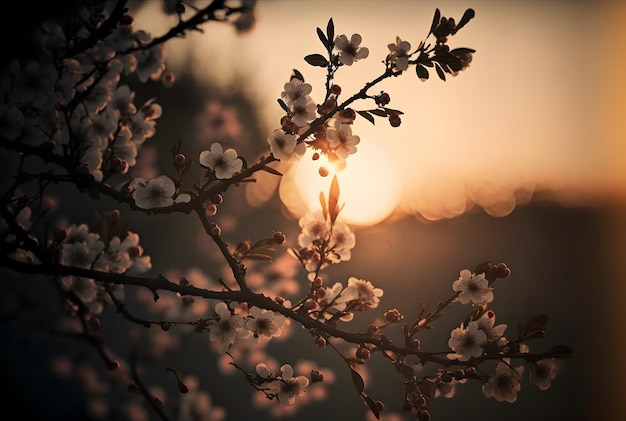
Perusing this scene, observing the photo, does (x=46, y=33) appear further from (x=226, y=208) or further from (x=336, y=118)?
(x=226, y=208)

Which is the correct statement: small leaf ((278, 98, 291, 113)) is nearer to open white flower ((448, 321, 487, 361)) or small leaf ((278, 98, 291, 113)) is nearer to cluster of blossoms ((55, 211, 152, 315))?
open white flower ((448, 321, 487, 361))

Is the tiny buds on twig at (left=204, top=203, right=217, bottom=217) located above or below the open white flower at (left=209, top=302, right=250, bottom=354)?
above

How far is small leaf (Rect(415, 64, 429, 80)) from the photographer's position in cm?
198

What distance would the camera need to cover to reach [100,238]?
9.53ft

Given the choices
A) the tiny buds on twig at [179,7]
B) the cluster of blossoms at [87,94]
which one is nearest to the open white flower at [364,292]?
the cluster of blossoms at [87,94]

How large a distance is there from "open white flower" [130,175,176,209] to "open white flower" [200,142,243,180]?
5.9 inches

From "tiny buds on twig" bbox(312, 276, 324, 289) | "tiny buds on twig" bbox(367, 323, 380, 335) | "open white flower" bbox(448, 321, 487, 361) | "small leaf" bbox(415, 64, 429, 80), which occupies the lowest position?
"open white flower" bbox(448, 321, 487, 361)

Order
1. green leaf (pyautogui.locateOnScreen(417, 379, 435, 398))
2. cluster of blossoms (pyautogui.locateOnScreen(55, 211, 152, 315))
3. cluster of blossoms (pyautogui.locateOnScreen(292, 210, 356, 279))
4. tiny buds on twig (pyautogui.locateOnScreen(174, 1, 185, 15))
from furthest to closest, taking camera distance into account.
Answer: cluster of blossoms (pyautogui.locateOnScreen(55, 211, 152, 315)) → tiny buds on twig (pyautogui.locateOnScreen(174, 1, 185, 15)) → cluster of blossoms (pyautogui.locateOnScreen(292, 210, 356, 279)) → green leaf (pyautogui.locateOnScreen(417, 379, 435, 398))

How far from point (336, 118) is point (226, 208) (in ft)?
41.6

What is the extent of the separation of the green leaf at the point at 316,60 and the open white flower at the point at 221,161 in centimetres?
42

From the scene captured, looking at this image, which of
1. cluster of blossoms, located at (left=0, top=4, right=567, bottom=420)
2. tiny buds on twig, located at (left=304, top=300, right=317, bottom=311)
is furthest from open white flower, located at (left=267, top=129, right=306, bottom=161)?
tiny buds on twig, located at (left=304, top=300, right=317, bottom=311)

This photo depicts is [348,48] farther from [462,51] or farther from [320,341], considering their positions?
[320,341]

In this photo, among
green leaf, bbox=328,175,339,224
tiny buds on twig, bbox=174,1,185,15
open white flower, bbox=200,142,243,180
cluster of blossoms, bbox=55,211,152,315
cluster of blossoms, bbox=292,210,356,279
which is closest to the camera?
open white flower, bbox=200,142,243,180

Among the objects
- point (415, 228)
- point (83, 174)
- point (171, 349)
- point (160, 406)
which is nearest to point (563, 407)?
point (171, 349)
